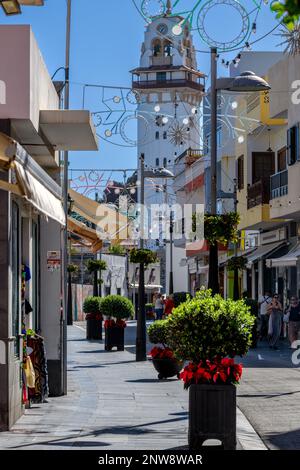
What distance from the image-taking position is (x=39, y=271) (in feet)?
55.3

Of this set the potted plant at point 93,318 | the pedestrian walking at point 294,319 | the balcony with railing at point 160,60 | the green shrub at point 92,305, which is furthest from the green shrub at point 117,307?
the balcony with railing at point 160,60

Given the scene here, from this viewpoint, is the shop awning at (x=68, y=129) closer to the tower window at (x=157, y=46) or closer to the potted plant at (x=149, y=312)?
the potted plant at (x=149, y=312)

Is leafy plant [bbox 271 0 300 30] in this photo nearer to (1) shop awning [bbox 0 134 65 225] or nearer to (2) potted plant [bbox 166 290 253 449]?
(1) shop awning [bbox 0 134 65 225]

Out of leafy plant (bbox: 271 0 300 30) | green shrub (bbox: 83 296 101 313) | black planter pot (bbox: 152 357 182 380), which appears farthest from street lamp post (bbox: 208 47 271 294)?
green shrub (bbox: 83 296 101 313)

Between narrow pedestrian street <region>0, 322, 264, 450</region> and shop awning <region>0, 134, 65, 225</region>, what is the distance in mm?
2618

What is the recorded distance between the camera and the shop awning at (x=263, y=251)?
40503 mm

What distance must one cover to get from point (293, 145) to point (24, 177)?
2313 centimetres

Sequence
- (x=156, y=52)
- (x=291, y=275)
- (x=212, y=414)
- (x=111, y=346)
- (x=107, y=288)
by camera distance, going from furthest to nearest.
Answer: (x=156, y=52) < (x=107, y=288) < (x=291, y=275) < (x=111, y=346) < (x=212, y=414)

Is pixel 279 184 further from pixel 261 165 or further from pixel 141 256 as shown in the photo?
pixel 141 256

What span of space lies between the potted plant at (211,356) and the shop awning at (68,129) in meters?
3.83

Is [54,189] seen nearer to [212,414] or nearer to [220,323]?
[220,323]

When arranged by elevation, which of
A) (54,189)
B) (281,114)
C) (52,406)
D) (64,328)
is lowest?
(52,406)

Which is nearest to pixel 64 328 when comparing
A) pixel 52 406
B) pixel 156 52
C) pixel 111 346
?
pixel 52 406

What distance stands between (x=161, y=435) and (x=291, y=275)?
88.8 ft
